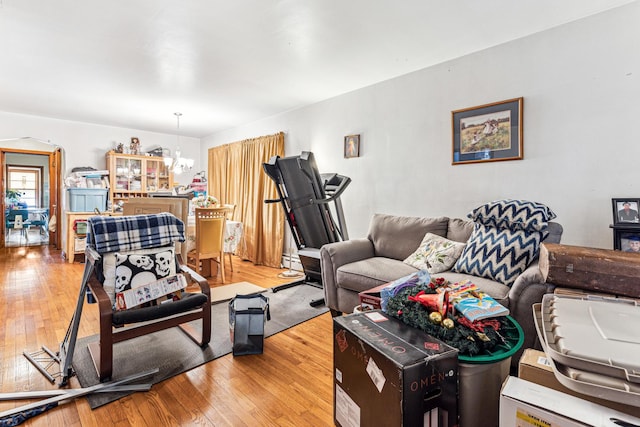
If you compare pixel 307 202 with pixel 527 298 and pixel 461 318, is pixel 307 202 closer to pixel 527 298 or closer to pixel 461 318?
pixel 527 298

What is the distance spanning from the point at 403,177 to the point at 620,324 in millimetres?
2576

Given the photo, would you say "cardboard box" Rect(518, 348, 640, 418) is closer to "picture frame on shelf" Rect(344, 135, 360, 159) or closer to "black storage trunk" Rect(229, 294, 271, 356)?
"black storage trunk" Rect(229, 294, 271, 356)

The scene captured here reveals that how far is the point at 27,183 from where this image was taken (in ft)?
29.3

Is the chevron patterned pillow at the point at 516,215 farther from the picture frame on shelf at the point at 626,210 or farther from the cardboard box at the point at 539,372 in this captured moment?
the cardboard box at the point at 539,372

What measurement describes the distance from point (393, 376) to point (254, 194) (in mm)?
4412

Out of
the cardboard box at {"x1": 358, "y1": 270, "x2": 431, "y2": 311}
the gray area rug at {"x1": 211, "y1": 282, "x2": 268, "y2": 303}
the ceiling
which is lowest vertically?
the gray area rug at {"x1": 211, "y1": 282, "x2": 268, "y2": 303}

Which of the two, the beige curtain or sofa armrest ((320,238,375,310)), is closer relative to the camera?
sofa armrest ((320,238,375,310))

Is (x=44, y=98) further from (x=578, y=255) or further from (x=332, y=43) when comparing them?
(x=578, y=255)

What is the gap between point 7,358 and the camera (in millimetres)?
2025

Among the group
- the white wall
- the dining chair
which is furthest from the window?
the white wall

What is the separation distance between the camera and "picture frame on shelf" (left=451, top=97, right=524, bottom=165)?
2557 millimetres

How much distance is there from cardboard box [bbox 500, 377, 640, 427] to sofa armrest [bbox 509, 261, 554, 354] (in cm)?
96

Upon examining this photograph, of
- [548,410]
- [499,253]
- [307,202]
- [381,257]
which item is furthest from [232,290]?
[548,410]

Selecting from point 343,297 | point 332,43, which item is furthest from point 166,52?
point 343,297
